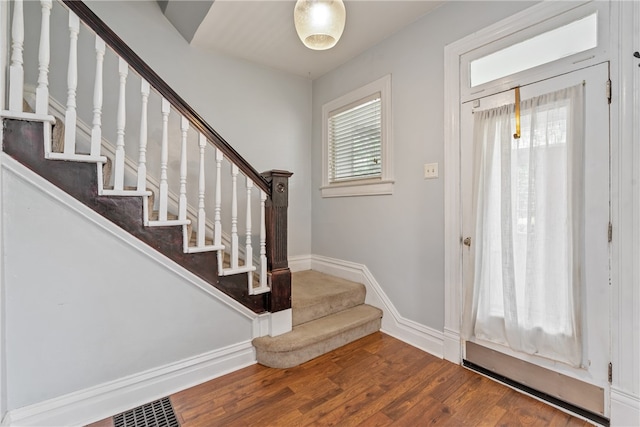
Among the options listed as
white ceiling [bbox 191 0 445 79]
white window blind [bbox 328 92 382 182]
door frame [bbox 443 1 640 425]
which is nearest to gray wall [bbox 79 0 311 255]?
white ceiling [bbox 191 0 445 79]

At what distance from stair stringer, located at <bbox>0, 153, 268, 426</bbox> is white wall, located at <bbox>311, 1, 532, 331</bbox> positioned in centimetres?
132

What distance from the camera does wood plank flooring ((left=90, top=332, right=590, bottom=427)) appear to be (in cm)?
146

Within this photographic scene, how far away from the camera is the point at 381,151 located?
258cm

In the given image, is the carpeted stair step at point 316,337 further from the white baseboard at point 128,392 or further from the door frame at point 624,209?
the door frame at point 624,209

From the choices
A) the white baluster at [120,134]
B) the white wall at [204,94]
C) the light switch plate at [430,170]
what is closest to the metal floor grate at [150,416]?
the white baluster at [120,134]

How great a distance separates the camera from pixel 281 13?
222 cm

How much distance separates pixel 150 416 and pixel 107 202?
3.97ft

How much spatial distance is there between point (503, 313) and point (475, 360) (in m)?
0.43

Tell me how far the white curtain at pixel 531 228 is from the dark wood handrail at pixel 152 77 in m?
1.58

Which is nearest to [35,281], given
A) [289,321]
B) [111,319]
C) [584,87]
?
[111,319]

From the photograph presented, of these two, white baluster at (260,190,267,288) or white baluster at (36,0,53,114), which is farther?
white baluster at (260,190,267,288)

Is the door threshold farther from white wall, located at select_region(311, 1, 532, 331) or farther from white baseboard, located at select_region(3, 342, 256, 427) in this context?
white baseboard, located at select_region(3, 342, 256, 427)

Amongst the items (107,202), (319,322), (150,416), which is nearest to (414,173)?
(319,322)

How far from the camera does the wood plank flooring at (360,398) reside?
146 centimetres
